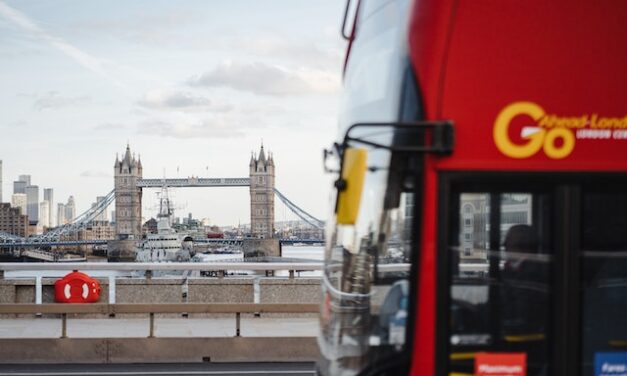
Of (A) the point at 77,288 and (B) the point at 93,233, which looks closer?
(A) the point at 77,288

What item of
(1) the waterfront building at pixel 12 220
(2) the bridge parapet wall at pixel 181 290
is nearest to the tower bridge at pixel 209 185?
(1) the waterfront building at pixel 12 220

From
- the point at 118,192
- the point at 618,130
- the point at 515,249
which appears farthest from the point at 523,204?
the point at 118,192

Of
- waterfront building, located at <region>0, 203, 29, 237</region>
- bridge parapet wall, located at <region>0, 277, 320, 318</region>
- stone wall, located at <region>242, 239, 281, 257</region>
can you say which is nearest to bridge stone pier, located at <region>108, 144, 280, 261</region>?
waterfront building, located at <region>0, 203, 29, 237</region>

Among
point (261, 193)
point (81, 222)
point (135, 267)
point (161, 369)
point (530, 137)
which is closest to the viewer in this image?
point (530, 137)

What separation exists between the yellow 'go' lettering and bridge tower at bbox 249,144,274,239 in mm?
147099

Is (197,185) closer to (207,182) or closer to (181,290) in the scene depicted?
(207,182)

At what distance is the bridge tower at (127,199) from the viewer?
14688 centimetres

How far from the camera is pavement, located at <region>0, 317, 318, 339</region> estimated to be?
13367mm

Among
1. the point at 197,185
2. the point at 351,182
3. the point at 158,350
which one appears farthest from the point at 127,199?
the point at 351,182

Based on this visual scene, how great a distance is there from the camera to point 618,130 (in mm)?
4941

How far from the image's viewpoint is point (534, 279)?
4941 mm

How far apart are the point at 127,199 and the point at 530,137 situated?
485ft

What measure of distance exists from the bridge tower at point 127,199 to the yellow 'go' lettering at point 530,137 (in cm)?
14185

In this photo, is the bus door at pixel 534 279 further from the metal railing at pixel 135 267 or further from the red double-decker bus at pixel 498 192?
the metal railing at pixel 135 267
